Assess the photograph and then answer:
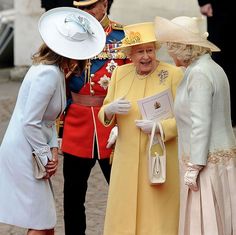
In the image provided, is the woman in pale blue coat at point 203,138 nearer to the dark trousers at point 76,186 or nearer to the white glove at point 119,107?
the white glove at point 119,107

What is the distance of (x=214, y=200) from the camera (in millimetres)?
5391

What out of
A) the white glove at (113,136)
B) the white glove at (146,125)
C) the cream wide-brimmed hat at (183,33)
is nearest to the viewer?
the cream wide-brimmed hat at (183,33)

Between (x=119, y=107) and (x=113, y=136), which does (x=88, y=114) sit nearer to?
(x=113, y=136)

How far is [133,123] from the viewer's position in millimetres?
5879

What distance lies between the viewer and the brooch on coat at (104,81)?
20.7 ft

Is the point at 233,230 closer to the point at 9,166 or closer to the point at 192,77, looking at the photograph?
the point at 192,77

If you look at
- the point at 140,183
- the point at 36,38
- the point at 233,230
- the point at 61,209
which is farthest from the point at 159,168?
the point at 36,38

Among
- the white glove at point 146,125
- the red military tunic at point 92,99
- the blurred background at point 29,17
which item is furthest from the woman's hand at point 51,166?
the blurred background at point 29,17

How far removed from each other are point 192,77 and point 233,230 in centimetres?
86

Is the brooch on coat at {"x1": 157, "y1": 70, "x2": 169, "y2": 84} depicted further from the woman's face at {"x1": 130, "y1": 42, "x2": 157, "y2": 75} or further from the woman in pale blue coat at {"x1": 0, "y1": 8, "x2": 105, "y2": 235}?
the woman in pale blue coat at {"x1": 0, "y1": 8, "x2": 105, "y2": 235}

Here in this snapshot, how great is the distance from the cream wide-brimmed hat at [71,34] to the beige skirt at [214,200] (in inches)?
34.5

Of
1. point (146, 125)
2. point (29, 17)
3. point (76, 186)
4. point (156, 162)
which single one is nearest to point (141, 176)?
point (156, 162)

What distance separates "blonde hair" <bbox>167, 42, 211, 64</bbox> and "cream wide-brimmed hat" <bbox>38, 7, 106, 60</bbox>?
550 millimetres

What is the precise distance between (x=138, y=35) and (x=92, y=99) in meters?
0.67
